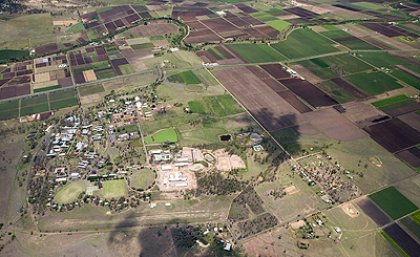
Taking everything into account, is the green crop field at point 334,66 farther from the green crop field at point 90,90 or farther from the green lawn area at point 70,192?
the green lawn area at point 70,192

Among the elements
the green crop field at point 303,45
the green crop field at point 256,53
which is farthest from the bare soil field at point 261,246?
the green crop field at point 303,45

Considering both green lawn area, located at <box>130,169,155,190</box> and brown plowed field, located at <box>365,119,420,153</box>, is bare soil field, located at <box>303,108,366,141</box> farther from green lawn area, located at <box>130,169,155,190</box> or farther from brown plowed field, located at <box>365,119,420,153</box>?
green lawn area, located at <box>130,169,155,190</box>

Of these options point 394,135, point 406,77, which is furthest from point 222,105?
point 406,77

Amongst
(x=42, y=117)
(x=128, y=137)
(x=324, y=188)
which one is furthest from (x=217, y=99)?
(x=42, y=117)

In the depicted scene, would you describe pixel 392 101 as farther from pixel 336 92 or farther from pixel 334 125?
pixel 334 125

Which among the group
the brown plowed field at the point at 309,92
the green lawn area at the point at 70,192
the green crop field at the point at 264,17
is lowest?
the green lawn area at the point at 70,192

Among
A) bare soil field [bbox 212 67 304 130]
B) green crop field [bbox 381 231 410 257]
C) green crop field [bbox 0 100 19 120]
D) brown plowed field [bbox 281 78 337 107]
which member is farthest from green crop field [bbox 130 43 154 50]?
green crop field [bbox 381 231 410 257]
